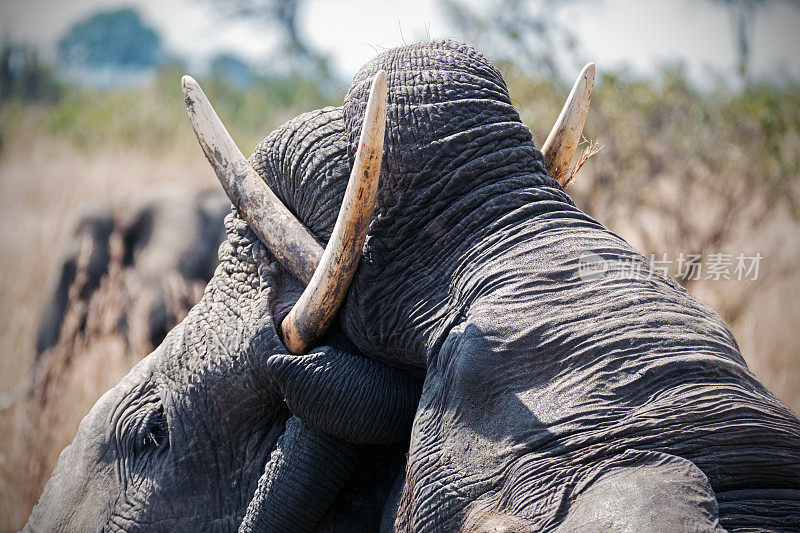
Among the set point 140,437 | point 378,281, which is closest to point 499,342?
point 378,281

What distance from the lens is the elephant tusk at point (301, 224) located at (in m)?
1.86

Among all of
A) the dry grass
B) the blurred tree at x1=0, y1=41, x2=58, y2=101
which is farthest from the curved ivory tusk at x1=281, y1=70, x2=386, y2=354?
the blurred tree at x1=0, y1=41, x2=58, y2=101

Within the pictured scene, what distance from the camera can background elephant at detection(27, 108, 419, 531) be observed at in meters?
2.06

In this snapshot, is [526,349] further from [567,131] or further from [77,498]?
[77,498]

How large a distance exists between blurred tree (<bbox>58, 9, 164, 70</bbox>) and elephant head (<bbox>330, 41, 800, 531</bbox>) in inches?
2585

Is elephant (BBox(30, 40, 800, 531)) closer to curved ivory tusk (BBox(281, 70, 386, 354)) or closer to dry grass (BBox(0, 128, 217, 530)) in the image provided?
curved ivory tusk (BBox(281, 70, 386, 354))

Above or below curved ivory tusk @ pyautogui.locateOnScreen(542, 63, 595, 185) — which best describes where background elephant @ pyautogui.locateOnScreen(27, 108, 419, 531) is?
below

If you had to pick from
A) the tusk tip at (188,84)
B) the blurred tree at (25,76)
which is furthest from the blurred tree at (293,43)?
the tusk tip at (188,84)

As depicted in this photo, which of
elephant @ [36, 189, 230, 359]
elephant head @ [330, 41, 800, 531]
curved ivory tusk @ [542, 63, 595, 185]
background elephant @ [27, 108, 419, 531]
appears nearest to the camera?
elephant head @ [330, 41, 800, 531]

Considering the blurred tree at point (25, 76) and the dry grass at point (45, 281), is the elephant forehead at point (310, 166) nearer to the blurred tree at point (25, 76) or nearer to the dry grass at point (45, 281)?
the dry grass at point (45, 281)

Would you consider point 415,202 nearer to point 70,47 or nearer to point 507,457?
point 507,457

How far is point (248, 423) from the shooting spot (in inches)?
86.8

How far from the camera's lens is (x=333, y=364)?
2.04 m

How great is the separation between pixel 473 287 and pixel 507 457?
14.8 inches
